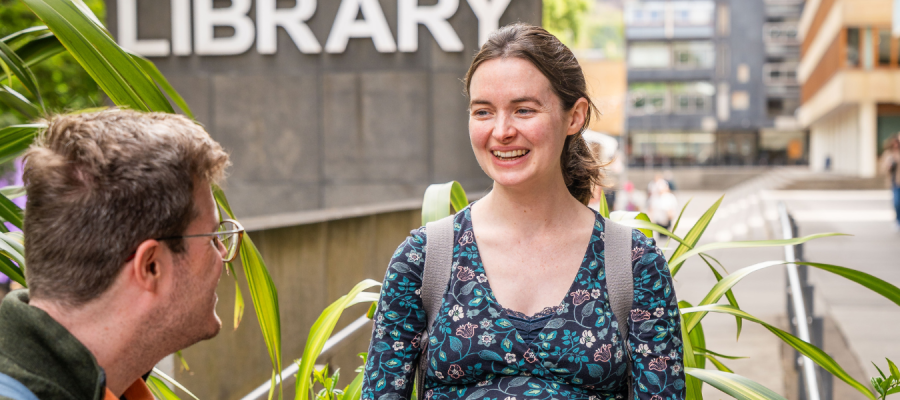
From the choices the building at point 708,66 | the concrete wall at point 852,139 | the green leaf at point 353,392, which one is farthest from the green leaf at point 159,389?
the building at point 708,66

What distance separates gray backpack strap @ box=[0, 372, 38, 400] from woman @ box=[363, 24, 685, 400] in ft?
2.55

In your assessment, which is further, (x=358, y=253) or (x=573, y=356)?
(x=358, y=253)

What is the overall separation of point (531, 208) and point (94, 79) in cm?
87

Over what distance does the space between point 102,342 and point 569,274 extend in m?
0.88

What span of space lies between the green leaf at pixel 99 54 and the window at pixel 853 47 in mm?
32283

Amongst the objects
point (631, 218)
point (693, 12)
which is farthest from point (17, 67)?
point (693, 12)

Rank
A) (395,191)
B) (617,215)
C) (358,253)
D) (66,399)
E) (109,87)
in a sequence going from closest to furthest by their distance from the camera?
(66,399), (109,87), (617,215), (358,253), (395,191)

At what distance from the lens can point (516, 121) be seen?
164 centimetres

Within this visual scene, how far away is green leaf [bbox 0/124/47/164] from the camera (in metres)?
1.59

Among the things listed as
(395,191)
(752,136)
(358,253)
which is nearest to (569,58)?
(358,253)

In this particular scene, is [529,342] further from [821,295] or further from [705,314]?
[821,295]

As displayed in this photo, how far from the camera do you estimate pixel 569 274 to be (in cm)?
160

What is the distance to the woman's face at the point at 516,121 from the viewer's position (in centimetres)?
163

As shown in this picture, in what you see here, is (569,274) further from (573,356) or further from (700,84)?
(700,84)
